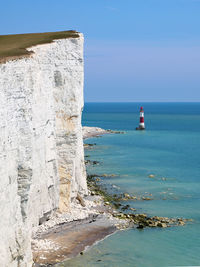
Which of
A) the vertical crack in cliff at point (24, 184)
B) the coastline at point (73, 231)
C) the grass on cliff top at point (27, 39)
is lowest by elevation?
the coastline at point (73, 231)

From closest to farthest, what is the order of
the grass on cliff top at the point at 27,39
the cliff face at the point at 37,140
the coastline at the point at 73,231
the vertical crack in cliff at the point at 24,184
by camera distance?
the cliff face at the point at 37,140 → the vertical crack in cliff at the point at 24,184 → the coastline at the point at 73,231 → the grass on cliff top at the point at 27,39

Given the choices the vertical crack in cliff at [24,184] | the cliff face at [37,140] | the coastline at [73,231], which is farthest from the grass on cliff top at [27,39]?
the coastline at [73,231]

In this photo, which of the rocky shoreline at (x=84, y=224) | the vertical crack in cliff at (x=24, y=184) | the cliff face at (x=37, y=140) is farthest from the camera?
the rocky shoreline at (x=84, y=224)

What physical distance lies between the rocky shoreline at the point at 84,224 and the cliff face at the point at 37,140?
0.76 metres

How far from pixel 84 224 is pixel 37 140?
6449 millimetres

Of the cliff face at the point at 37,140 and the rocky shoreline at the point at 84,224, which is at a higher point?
the cliff face at the point at 37,140

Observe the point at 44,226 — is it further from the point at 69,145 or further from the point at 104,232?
the point at 69,145

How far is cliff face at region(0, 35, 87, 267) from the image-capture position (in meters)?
15.8

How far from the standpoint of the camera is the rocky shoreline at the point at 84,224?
68.0ft

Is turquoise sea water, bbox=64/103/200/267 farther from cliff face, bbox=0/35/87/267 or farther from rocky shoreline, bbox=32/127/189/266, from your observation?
cliff face, bbox=0/35/87/267

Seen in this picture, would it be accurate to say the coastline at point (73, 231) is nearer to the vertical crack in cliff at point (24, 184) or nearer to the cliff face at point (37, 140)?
the cliff face at point (37, 140)

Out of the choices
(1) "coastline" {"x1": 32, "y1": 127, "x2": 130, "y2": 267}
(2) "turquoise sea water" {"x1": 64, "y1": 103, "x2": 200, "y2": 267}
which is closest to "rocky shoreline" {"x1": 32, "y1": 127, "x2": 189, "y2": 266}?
(1) "coastline" {"x1": 32, "y1": 127, "x2": 130, "y2": 267}

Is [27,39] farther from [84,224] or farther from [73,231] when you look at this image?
[73,231]

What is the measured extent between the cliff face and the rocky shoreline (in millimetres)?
760
